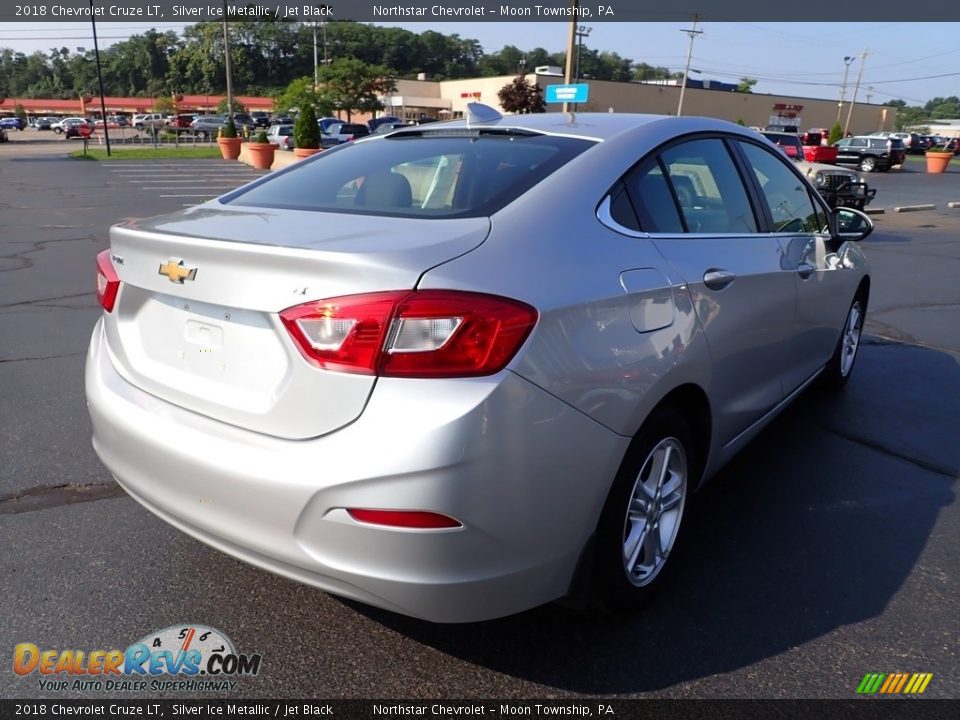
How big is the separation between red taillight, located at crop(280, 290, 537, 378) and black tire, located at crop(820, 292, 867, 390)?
3478mm

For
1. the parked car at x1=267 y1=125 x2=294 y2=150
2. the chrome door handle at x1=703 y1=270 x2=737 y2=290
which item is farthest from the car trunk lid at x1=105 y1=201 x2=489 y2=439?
the parked car at x1=267 y1=125 x2=294 y2=150

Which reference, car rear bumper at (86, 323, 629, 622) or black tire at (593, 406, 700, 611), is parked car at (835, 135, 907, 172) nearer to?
black tire at (593, 406, 700, 611)

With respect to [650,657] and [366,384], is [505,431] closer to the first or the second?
[366,384]

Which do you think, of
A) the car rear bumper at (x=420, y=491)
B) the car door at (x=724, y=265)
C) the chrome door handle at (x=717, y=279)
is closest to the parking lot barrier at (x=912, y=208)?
the car door at (x=724, y=265)

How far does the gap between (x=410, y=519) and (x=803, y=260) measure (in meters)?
2.74

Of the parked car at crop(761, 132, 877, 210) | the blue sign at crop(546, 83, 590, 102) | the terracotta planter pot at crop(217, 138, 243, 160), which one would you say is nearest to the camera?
the parked car at crop(761, 132, 877, 210)

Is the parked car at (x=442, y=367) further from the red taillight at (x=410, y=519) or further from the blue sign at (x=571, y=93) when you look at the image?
the blue sign at (x=571, y=93)

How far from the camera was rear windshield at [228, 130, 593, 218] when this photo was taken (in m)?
2.50

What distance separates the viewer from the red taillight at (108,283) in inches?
103

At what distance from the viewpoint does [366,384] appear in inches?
75.2

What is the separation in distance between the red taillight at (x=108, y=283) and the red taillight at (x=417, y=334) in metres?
1.10

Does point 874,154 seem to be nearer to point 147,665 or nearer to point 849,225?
point 849,225

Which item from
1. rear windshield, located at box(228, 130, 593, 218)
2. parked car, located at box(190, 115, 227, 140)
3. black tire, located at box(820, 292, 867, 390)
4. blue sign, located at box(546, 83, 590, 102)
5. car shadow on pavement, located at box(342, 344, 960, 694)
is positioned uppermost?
blue sign, located at box(546, 83, 590, 102)

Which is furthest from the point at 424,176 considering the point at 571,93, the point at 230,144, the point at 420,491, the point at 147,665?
the point at 230,144
